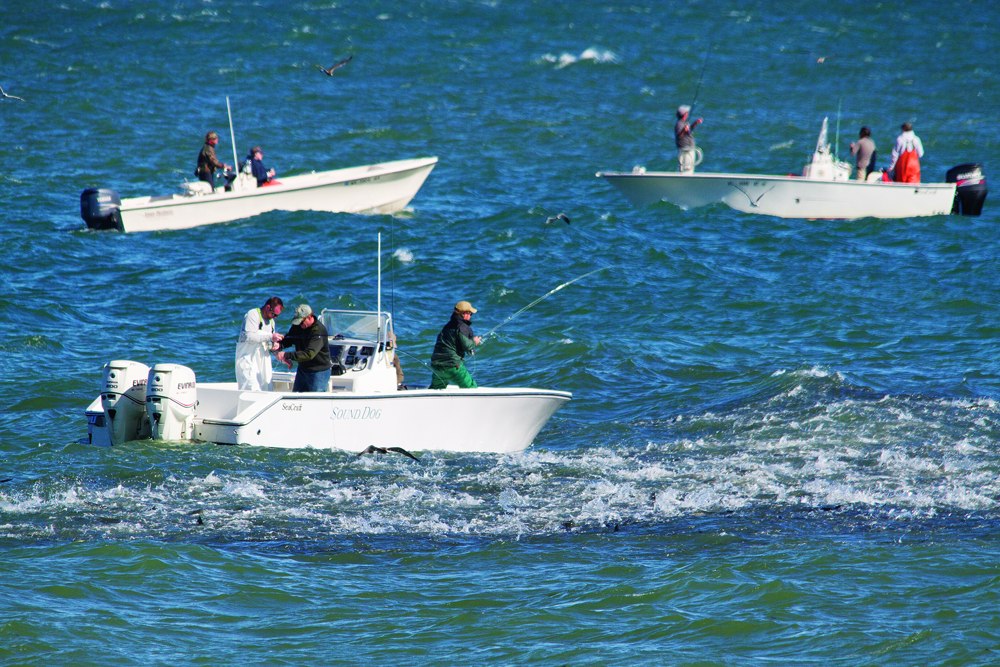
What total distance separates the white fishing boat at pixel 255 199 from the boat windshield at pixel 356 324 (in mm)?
10443

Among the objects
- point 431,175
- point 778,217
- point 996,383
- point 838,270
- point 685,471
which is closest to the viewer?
point 685,471

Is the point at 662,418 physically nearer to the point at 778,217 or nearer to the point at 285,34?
the point at 778,217

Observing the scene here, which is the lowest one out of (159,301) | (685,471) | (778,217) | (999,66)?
(685,471)

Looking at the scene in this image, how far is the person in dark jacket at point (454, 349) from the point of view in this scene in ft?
40.9

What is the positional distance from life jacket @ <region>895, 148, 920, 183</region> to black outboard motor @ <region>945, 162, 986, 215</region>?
0.75 m

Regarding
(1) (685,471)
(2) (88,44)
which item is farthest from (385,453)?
(2) (88,44)

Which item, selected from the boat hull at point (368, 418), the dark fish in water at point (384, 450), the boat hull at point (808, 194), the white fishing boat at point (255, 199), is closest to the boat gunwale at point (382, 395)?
the boat hull at point (368, 418)

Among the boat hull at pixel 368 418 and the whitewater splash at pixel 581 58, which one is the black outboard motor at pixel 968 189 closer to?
the boat hull at pixel 368 418

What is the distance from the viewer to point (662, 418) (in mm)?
13883

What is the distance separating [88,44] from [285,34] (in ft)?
20.1

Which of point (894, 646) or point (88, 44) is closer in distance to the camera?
point (894, 646)

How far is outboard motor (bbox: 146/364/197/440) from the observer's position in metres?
11.5

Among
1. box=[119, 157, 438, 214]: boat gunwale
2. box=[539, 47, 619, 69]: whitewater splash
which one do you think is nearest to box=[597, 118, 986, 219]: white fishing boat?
box=[119, 157, 438, 214]: boat gunwale

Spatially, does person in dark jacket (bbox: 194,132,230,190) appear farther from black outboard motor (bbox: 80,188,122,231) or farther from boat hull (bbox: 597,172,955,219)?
boat hull (bbox: 597,172,955,219)
